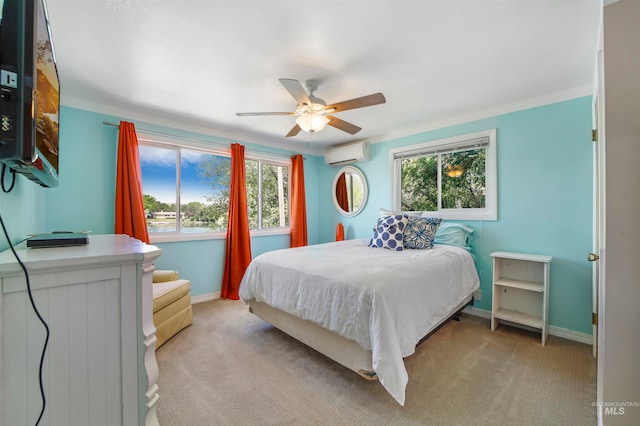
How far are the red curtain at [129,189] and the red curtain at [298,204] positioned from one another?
2.19 meters

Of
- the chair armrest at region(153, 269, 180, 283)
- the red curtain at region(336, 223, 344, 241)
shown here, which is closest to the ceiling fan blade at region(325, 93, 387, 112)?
the chair armrest at region(153, 269, 180, 283)

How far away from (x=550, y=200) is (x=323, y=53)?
8.60ft

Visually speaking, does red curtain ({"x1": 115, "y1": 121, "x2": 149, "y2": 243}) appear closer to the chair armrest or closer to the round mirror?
the chair armrest

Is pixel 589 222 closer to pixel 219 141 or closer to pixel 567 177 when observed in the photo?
pixel 567 177

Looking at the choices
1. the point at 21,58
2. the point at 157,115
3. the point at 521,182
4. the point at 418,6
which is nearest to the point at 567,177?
the point at 521,182

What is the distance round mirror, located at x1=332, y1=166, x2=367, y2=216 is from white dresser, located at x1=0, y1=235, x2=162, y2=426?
11.8 ft

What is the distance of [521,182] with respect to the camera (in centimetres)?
279

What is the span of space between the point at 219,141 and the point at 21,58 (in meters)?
3.02

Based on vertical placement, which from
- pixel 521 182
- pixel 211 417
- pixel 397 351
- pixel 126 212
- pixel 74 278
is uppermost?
pixel 521 182

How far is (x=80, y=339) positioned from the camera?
840mm

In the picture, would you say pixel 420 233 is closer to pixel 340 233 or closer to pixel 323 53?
pixel 340 233

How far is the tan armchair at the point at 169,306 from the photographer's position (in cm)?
225

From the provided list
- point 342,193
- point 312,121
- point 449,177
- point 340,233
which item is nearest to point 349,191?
point 342,193

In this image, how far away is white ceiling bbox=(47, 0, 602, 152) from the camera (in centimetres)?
152
